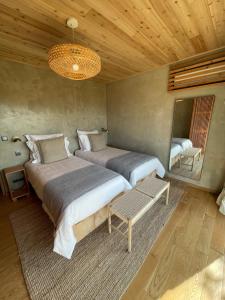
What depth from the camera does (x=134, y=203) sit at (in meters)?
1.62

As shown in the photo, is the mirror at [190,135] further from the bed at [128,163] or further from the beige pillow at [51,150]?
the beige pillow at [51,150]

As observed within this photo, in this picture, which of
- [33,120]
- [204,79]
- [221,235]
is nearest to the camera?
[221,235]

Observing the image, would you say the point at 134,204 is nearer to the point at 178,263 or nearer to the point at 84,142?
the point at 178,263

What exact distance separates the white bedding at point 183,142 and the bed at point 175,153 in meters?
0.06

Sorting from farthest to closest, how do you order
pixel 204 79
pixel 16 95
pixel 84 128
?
pixel 84 128 < pixel 16 95 < pixel 204 79

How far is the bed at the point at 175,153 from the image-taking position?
280 cm

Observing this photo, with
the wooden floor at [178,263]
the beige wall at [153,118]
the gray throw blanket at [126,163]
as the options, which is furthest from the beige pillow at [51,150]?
the beige wall at [153,118]

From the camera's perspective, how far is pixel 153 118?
3.01 meters

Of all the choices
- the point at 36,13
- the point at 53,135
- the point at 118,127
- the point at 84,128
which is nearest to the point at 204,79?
the point at 118,127

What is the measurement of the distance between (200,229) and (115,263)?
1.19 metres

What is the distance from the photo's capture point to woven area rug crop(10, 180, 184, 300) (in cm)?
114

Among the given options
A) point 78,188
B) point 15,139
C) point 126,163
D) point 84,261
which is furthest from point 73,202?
point 15,139

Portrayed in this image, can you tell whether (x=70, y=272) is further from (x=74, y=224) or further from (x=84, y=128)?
(x=84, y=128)

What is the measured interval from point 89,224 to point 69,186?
1.72ft
